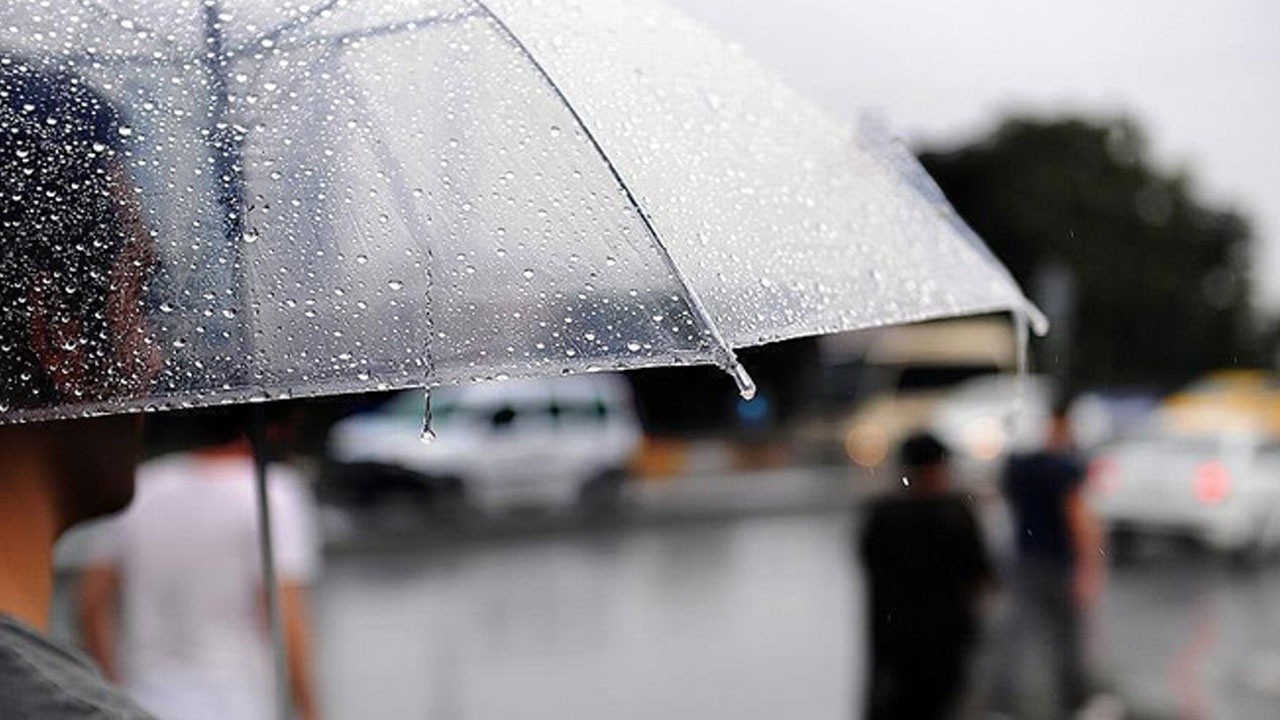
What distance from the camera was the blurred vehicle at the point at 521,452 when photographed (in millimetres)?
17078

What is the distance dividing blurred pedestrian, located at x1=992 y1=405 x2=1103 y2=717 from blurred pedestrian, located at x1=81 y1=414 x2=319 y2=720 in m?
3.93

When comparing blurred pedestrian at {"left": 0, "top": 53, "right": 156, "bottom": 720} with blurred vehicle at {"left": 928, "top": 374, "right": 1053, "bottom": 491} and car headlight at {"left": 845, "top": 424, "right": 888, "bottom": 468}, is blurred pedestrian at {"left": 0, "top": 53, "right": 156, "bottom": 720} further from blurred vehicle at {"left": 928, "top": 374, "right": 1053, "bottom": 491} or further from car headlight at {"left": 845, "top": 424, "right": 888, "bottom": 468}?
car headlight at {"left": 845, "top": 424, "right": 888, "bottom": 468}

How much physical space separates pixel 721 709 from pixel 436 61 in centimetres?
814

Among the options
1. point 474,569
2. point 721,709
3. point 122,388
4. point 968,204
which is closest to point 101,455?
point 122,388

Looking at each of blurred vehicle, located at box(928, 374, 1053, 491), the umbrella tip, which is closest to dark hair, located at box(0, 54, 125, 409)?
the umbrella tip

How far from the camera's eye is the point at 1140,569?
15.7 metres

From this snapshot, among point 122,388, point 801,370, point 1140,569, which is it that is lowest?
point 801,370

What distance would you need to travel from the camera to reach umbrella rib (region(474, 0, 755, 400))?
61.7 inches

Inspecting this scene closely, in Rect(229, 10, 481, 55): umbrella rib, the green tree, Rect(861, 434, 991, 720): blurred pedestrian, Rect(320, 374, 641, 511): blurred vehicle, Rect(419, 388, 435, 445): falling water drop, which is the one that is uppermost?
Rect(229, 10, 481, 55): umbrella rib

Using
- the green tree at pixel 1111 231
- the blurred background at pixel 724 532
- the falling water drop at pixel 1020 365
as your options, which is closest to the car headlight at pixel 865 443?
the blurred background at pixel 724 532

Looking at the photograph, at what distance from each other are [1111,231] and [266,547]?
4519 cm

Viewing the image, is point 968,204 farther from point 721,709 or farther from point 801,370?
point 721,709

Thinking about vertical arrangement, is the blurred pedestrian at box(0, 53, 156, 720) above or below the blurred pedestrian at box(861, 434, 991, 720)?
above

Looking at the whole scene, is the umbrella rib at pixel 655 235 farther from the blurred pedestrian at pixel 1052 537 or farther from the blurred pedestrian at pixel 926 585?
the blurred pedestrian at pixel 1052 537
